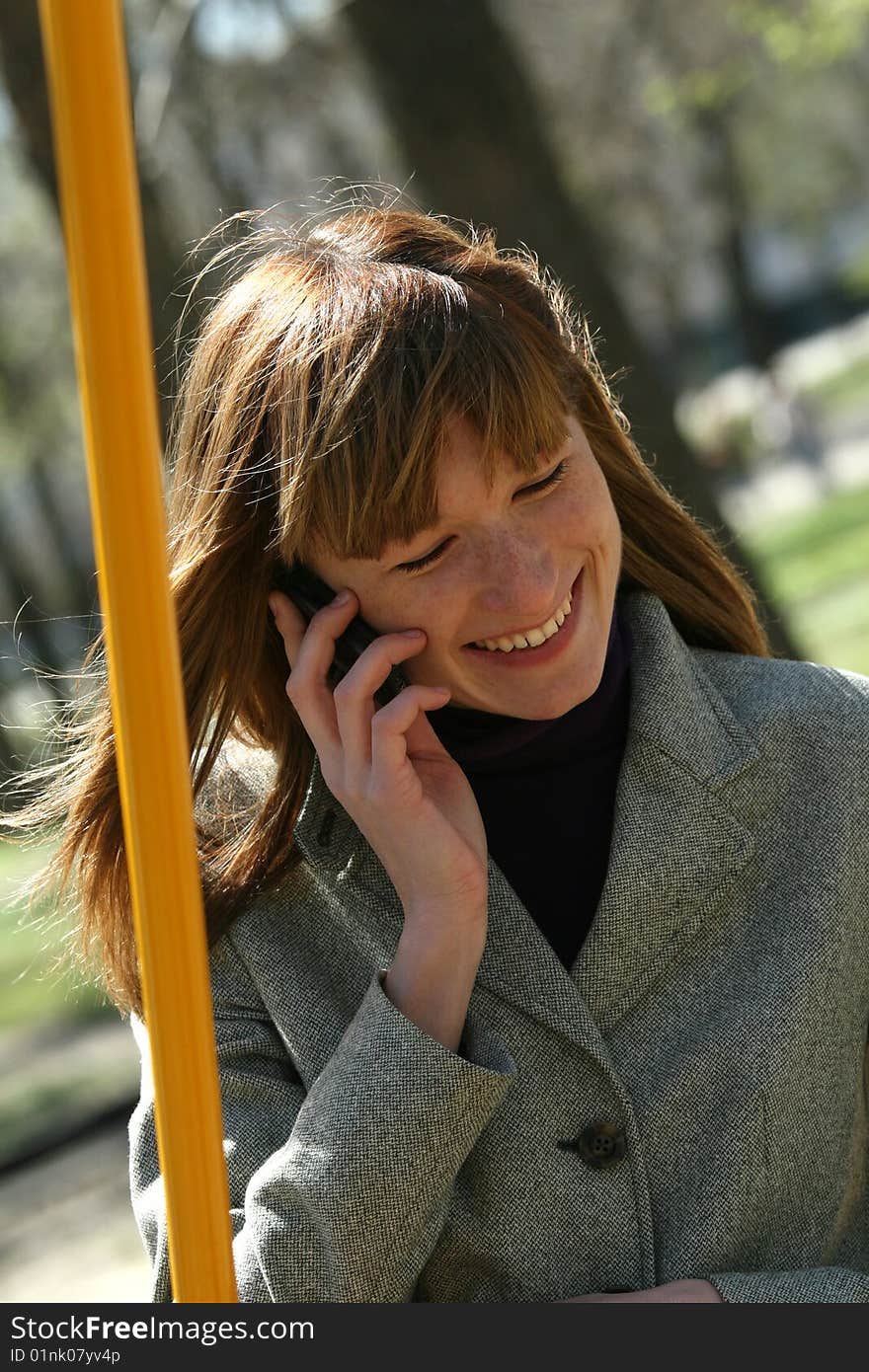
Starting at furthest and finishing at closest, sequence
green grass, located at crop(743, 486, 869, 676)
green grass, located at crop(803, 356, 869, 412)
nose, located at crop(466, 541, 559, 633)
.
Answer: green grass, located at crop(803, 356, 869, 412), green grass, located at crop(743, 486, 869, 676), nose, located at crop(466, 541, 559, 633)

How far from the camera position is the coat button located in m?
2.30

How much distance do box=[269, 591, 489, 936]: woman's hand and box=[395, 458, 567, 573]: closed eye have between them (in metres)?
Result: 0.10

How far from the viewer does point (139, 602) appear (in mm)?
1434

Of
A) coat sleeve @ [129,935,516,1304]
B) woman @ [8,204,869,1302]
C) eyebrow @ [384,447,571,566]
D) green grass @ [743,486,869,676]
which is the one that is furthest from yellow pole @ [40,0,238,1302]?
green grass @ [743,486,869,676]

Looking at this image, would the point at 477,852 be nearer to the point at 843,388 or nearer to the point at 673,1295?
the point at 673,1295

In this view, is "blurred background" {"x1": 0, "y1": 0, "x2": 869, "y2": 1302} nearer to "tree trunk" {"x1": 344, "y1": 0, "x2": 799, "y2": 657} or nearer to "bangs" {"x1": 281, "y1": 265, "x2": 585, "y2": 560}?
"tree trunk" {"x1": 344, "y1": 0, "x2": 799, "y2": 657}

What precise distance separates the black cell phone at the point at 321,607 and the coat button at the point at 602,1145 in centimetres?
69

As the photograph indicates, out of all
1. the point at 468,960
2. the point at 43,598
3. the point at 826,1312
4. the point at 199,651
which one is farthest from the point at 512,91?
the point at 43,598

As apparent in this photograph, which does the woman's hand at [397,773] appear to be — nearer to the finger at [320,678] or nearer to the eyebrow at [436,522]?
the finger at [320,678]

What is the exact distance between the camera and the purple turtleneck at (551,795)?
99.4 inches

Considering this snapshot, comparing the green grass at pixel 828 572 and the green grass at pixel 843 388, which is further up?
the green grass at pixel 843 388

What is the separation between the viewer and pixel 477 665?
238 centimetres

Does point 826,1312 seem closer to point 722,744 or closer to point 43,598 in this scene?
point 722,744

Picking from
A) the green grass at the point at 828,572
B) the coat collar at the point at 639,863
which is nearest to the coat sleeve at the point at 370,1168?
the coat collar at the point at 639,863
